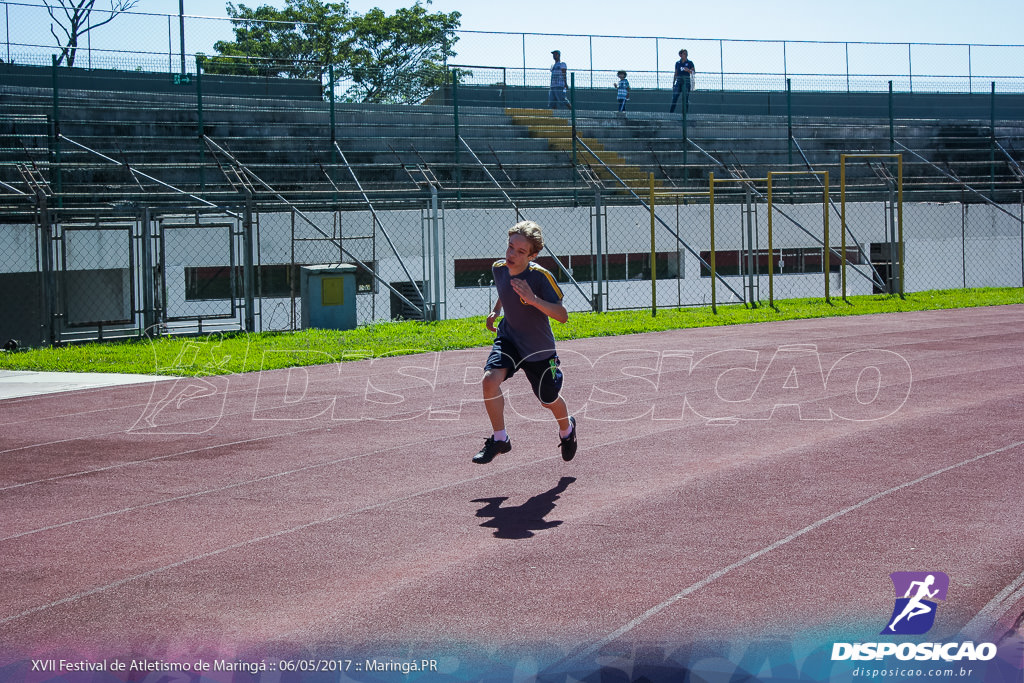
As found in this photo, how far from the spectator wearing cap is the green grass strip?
13.5 metres

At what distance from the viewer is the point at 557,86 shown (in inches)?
1384

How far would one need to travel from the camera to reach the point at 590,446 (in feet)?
29.9

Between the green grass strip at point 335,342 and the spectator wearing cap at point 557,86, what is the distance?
44.4 feet

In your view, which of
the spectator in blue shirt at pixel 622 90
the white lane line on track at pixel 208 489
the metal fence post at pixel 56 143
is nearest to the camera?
the white lane line on track at pixel 208 489

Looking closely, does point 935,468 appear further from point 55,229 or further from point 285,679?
point 55,229

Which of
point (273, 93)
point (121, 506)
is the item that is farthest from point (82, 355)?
point (273, 93)

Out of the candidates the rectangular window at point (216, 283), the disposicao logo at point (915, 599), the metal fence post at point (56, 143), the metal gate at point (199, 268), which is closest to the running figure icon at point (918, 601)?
the disposicao logo at point (915, 599)

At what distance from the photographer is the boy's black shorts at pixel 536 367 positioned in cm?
808

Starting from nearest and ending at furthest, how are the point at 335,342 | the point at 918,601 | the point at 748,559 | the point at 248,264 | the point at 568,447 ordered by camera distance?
the point at 918,601 < the point at 748,559 < the point at 568,447 < the point at 335,342 < the point at 248,264

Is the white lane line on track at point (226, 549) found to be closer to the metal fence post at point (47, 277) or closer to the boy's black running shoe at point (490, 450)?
the boy's black running shoe at point (490, 450)

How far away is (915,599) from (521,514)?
2575 mm

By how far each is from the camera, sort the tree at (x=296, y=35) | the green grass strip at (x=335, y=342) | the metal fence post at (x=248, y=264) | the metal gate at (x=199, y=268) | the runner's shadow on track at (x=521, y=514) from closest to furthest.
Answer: the runner's shadow on track at (x=521, y=514), the green grass strip at (x=335, y=342), the metal fence post at (x=248, y=264), the metal gate at (x=199, y=268), the tree at (x=296, y=35)

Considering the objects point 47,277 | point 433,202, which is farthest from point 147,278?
point 433,202

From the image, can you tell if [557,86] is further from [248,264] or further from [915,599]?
[915,599]
